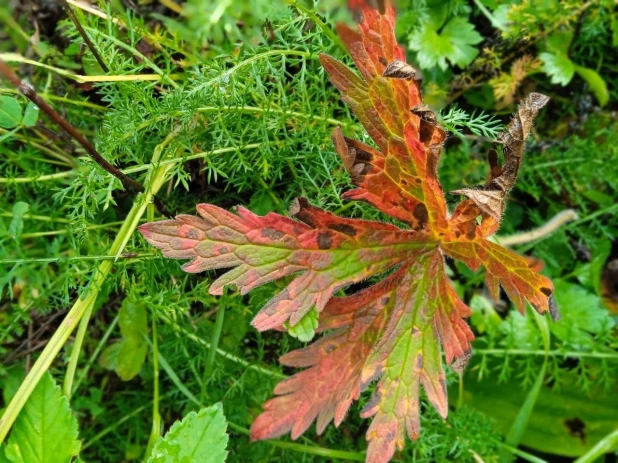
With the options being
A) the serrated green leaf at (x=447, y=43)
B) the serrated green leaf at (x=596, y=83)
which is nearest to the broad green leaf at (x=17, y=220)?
the serrated green leaf at (x=447, y=43)

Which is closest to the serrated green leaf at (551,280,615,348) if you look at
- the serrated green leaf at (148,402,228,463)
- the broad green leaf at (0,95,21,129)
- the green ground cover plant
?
the green ground cover plant

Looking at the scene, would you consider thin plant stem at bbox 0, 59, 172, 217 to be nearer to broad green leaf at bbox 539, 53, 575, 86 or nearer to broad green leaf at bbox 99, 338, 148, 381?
broad green leaf at bbox 99, 338, 148, 381

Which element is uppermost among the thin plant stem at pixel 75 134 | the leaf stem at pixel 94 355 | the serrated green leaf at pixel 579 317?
the thin plant stem at pixel 75 134

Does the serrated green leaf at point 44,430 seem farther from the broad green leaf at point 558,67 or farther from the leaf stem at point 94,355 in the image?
the broad green leaf at point 558,67

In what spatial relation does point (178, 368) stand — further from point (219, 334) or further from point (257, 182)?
point (257, 182)

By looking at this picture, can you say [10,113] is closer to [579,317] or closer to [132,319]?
[132,319]

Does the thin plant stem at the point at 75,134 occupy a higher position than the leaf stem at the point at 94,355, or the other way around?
the thin plant stem at the point at 75,134
